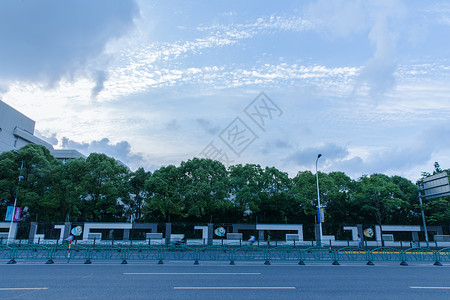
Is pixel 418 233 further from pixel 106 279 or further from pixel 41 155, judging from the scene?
pixel 41 155

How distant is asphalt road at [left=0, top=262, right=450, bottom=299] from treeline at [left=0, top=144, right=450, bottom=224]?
2035cm

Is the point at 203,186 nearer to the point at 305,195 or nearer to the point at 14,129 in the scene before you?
the point at 305,195

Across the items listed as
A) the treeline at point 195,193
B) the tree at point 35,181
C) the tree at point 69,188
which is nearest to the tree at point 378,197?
the treeline at point 195,193

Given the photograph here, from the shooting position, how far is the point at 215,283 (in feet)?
32.6

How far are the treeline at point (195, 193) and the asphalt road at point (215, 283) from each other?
66.8ft

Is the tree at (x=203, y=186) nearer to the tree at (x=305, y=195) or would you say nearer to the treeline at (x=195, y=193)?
the treeline at (x=195, y=193)

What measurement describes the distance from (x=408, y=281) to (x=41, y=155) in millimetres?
37223

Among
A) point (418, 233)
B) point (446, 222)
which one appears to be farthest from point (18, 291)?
point (446, 222)

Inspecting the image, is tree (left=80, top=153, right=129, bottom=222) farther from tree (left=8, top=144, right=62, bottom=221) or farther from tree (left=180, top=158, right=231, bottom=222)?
tree (left=180, top=158, right=231, bottom=222)

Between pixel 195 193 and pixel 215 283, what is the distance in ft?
76.4

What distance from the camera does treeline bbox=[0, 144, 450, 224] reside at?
32.0 meters

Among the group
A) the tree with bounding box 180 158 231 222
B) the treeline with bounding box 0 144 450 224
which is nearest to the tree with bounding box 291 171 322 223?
the treeline with bounding box 0 144 450 224

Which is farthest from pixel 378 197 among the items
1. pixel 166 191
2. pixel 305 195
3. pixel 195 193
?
pixel 166 191

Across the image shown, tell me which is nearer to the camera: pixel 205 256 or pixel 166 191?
pixel 205 256
